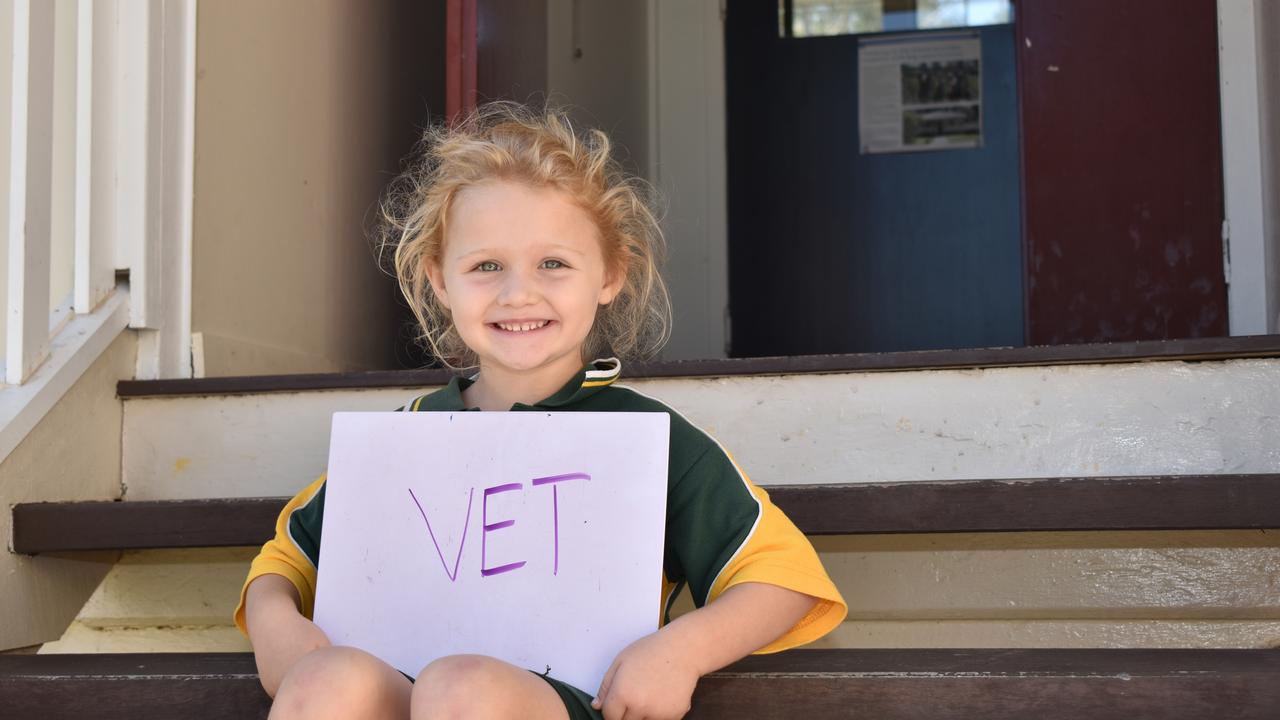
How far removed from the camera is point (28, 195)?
160cm

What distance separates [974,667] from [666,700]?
27 centimetres

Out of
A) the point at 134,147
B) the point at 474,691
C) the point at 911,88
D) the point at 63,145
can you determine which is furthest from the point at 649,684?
the point at 911,88

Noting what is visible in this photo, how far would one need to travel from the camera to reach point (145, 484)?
5.82 ft

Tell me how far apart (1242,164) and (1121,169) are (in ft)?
0.85

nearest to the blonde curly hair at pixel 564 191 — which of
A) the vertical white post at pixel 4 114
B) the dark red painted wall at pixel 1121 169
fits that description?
the vertical white post at pixel 4 114

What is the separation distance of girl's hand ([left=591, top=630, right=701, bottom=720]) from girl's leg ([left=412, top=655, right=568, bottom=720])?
0.08 meters

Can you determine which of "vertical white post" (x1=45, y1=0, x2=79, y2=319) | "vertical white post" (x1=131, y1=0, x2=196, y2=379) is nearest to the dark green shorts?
"vertical white post" (x1=131, y1=0, x2=196, y2=379)

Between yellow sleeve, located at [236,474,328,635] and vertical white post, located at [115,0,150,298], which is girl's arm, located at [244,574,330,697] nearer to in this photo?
yellow sleeve, located at [236,474,328,635]

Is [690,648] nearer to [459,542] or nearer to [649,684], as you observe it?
[649,684]

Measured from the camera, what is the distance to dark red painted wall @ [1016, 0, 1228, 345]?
2434 millimetres

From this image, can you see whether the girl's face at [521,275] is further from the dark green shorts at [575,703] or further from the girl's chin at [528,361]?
Answer: the dark green shorts at [575,703]

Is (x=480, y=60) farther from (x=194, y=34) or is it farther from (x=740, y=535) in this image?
(x=740, y=535)

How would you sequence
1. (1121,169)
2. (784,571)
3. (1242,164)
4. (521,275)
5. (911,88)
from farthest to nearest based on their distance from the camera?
(911,88), (1121,169), (1242,164), (521,275), (784,571)

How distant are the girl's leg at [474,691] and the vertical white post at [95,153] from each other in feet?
3.64
